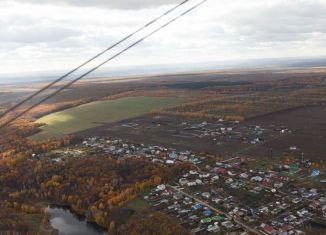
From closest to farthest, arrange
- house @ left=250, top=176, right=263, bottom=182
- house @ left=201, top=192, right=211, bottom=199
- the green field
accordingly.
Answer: house @ left=201, top=192, right=211, bottom=199 < house @ left=250, top=176, right=263, bottom=182 < the green field

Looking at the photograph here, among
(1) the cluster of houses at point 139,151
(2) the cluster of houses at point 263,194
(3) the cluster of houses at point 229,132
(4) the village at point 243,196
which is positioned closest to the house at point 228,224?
(4) the village at point 243,196

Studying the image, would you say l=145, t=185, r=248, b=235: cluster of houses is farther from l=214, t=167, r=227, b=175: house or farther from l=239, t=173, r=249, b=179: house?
l=239, t=173, r=249, b=179: house

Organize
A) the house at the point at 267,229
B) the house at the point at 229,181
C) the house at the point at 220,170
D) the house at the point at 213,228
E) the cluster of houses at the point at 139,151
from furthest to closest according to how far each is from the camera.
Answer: the cluster of houses at the point at 139,151, the house at the point at 220,170, the house at the point at 229,181, the house at the point at 213,228, the house at the point at 267,229

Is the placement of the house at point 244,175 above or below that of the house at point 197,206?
above

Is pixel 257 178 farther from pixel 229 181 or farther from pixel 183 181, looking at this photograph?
Result: pixel 183 181

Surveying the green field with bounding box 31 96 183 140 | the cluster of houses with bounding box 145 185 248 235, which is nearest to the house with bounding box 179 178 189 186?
the cluster of houses with bounding box 145 185 248 235

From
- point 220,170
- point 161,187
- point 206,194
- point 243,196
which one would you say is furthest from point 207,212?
point 220,170

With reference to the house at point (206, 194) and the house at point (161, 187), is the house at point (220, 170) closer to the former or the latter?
the house at point (206, 194)
